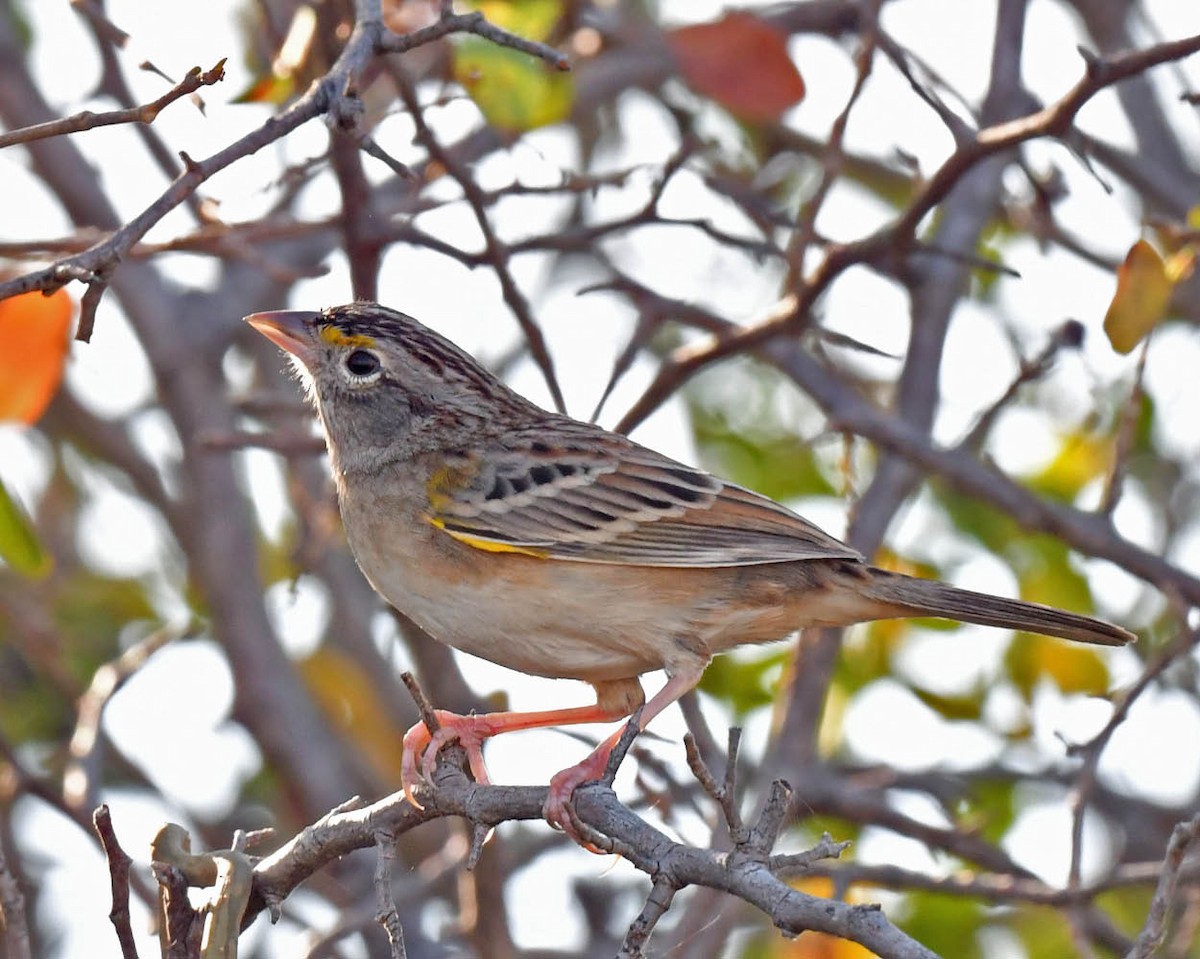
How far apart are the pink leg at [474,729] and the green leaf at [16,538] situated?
1042mm

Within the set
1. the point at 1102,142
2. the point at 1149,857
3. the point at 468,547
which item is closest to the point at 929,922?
the point at 1149,857

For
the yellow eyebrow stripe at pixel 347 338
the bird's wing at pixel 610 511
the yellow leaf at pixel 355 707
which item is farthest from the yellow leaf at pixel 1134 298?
the yellow leaf at pixel 355 707

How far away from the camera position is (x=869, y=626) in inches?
262

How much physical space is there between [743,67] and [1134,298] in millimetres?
1743

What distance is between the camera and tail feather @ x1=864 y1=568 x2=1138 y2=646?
4.85m

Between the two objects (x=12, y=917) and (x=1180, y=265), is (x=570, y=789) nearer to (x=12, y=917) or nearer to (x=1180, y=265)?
(x=12, y=917)

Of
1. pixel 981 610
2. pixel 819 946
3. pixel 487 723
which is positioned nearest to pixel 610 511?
pixel 487 723

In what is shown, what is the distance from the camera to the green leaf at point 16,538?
171 inches

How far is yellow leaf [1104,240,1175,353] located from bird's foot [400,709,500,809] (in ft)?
6.29

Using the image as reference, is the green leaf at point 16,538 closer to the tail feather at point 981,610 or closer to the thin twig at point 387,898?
the thin twig at point 387,898

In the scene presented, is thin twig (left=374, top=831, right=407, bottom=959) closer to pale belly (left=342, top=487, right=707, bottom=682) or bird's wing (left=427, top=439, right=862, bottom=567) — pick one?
pale belly (left=342, top=487, right=707, bottom=682)

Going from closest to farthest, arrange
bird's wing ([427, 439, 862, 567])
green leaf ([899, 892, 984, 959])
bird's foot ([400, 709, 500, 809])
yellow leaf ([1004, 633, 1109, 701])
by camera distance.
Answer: bird's foot ([400, 709, 500, 809]) → bird's wing ([427, 439, 862, 567]) → green leaf ([899, 892, 984, 959]) → yellow leaf ([1004, 633, 1109, 701])

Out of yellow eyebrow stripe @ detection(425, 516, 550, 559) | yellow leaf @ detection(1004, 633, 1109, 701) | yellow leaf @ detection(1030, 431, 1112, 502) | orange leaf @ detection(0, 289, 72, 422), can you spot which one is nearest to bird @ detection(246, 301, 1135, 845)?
yellow eyebrow stripe @ detection(425, 516, 550, 559)

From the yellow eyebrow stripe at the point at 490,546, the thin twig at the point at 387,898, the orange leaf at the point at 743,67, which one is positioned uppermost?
the orange leaf at the point at 743,67
